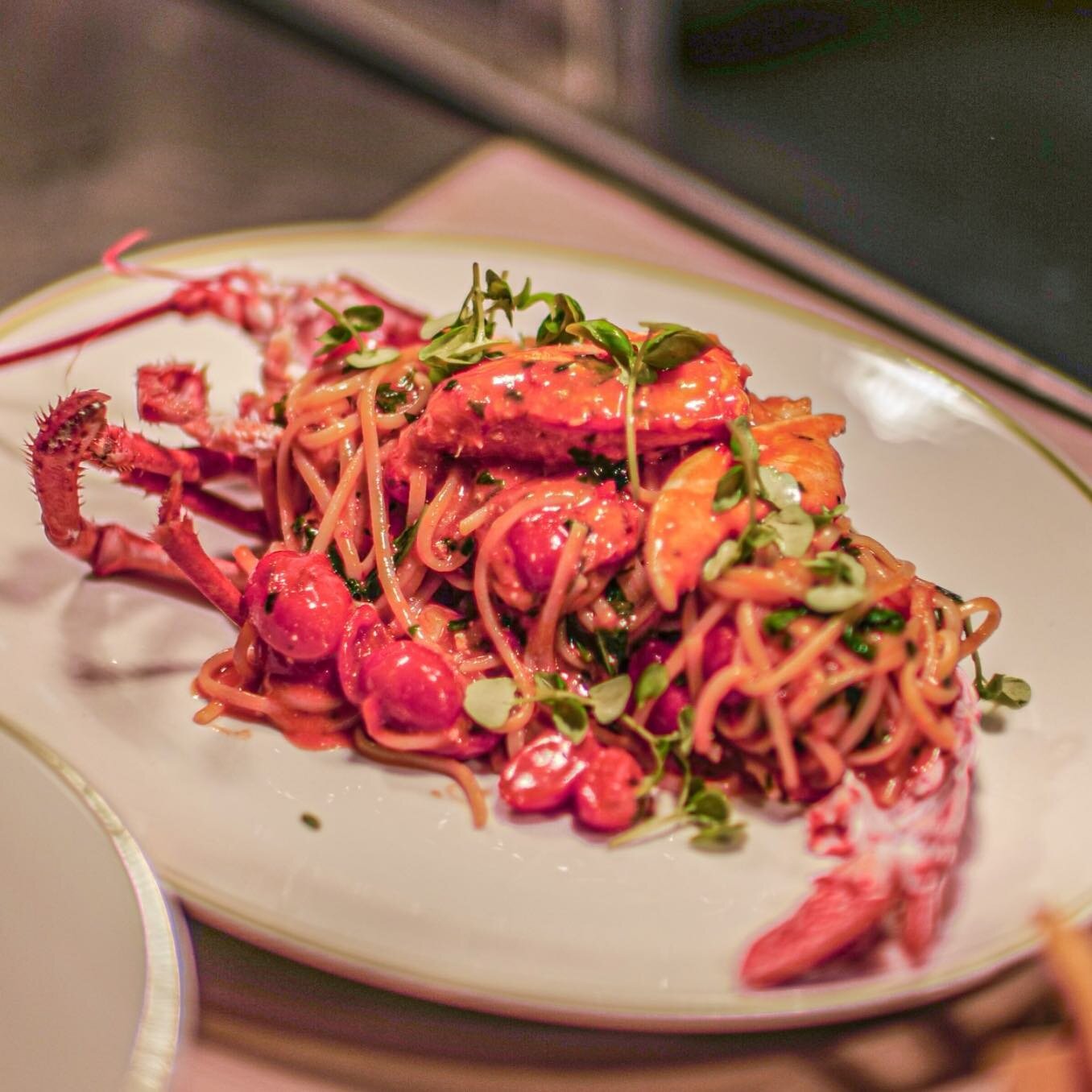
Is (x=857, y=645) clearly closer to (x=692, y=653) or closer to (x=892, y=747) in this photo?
(x=892, y=747)

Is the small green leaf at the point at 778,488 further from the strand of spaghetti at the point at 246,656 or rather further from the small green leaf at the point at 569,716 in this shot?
the strand of spaghetti at the point at 246,656

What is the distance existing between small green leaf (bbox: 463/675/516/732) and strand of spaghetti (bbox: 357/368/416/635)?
250 millimetres

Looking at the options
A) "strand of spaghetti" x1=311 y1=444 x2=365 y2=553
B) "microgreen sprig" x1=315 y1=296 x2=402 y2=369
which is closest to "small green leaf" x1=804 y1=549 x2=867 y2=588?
"strand of spaghetti" x1=311 y1=444 x2=365 y2=553

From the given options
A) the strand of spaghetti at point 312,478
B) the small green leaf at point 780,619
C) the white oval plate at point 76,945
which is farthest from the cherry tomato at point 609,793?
the strand of spaghetti at point 312,478

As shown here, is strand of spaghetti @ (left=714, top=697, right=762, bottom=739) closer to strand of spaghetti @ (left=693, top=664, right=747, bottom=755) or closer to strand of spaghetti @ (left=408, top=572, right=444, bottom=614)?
strand of spaghetti @ (left=693, top=664, right=747, bottom=755)

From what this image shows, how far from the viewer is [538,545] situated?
8.05ft

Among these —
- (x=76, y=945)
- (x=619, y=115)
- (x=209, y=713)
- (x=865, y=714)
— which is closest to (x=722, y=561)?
(x=865, y=714)

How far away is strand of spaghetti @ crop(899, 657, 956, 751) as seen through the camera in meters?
2.34

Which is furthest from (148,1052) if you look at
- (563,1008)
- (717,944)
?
(717,944)

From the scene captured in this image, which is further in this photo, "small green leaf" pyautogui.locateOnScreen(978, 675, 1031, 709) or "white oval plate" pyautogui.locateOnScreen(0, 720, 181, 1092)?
"small green leaf" pyautogui.locateOnScreen(978, 675, 1031, 709)

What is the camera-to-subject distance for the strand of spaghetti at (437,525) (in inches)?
104

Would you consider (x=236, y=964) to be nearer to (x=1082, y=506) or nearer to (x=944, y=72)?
(x=1082, y=506)

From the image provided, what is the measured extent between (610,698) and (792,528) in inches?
20.7

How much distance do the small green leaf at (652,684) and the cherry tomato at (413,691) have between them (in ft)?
1.27
